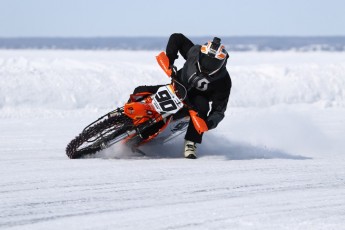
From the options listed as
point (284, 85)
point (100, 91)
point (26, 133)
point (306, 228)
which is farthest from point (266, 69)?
point (306, 228)

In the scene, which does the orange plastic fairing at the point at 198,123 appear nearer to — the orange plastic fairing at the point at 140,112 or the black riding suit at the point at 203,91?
the black riding suit at the point at 203,91

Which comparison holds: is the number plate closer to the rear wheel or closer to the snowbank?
the rear wheel

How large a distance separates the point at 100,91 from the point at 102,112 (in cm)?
127

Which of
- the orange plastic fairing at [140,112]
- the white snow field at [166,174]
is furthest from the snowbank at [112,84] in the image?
the orange plastic fairing at [140,112]

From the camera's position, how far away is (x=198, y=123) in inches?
298

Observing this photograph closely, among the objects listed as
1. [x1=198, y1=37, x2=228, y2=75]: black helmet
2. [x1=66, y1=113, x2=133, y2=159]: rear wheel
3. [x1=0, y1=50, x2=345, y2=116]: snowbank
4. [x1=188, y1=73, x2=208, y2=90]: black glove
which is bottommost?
[x1=0, y1=50, x2=345, y2=116]: snowbank

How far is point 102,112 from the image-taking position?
14281mm

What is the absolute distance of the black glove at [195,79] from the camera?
779 centimetres

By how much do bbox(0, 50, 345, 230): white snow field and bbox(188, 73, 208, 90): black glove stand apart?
858 mm

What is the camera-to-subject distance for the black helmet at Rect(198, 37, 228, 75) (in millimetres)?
7633

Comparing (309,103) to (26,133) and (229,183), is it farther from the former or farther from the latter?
(229,183)

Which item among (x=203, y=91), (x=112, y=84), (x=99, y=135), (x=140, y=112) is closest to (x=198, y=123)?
(x=203, y=91)

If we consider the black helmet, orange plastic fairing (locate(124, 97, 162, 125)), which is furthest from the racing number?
the black helmet

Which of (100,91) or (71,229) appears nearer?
(71,229)
